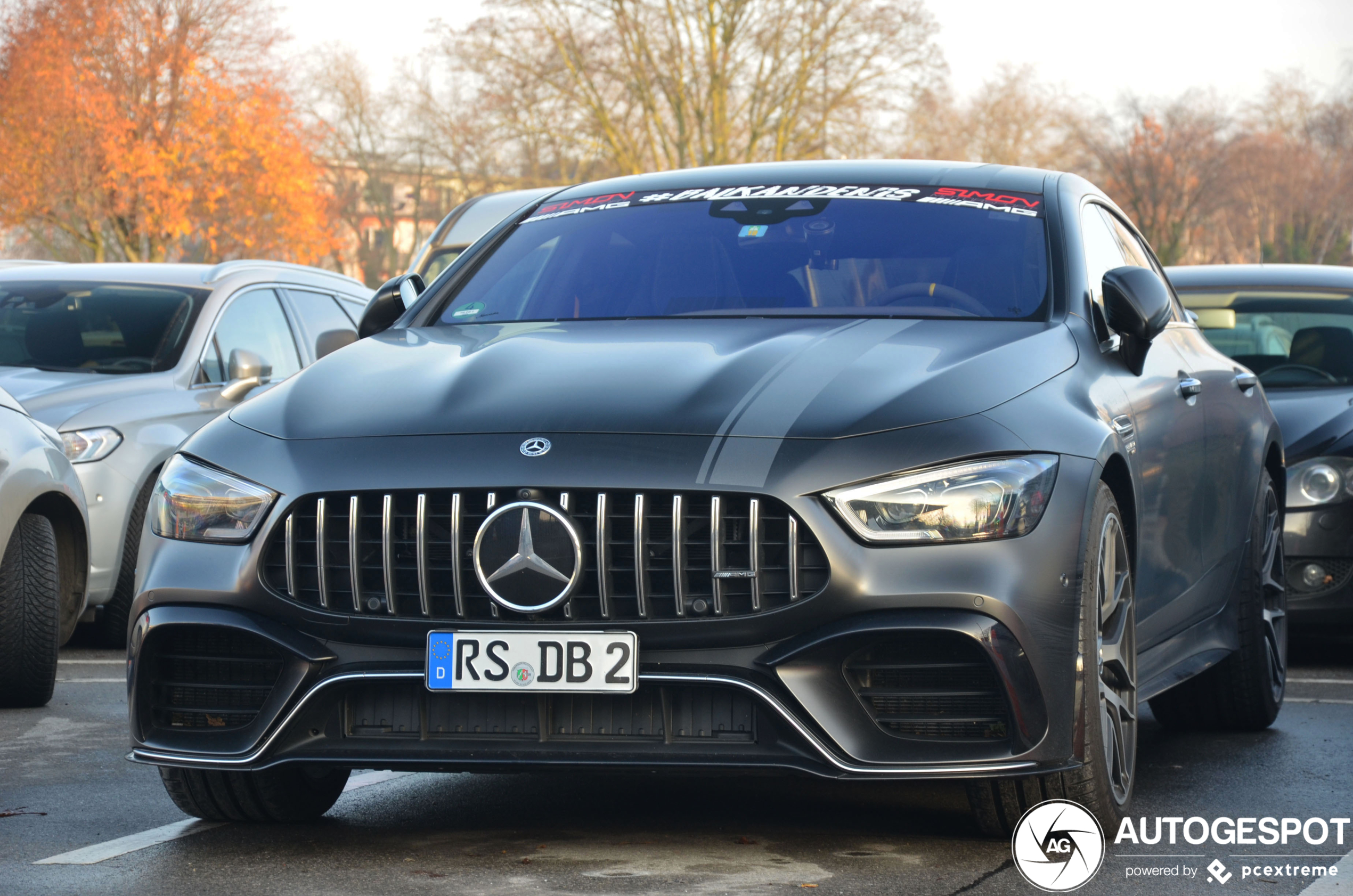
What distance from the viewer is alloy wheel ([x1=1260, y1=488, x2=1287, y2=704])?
611 cm

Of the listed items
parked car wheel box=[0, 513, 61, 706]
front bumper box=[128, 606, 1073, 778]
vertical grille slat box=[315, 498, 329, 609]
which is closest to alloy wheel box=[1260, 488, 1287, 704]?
front bumper box=[128, 606, 1073, 778]

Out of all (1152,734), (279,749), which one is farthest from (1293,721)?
(279,749)

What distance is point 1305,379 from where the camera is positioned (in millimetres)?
8258

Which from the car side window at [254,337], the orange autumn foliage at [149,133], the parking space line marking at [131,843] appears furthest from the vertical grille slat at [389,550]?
the orange autumn foliage at [149,133]

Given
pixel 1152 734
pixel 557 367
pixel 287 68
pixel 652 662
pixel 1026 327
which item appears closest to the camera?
pixel 652 662

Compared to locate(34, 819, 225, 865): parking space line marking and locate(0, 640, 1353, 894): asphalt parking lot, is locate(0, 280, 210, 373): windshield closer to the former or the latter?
locate(0, 640, 1353, 894): asphalt parking lot

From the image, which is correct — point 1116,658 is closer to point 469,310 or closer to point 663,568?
point 663,568

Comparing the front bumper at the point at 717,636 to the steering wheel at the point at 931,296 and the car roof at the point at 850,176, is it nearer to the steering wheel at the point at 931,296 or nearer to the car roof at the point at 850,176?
the steering wheel at the point at 931,296

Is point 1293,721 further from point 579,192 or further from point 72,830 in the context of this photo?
point 72,830

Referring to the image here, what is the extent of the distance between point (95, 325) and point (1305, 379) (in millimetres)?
5808

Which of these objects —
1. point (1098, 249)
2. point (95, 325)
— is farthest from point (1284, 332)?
point (95, 325)

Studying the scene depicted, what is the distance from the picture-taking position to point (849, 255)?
4879 millimetres

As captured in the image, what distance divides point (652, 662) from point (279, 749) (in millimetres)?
822

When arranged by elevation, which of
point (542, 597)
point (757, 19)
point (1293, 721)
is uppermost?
point (757, 19)
